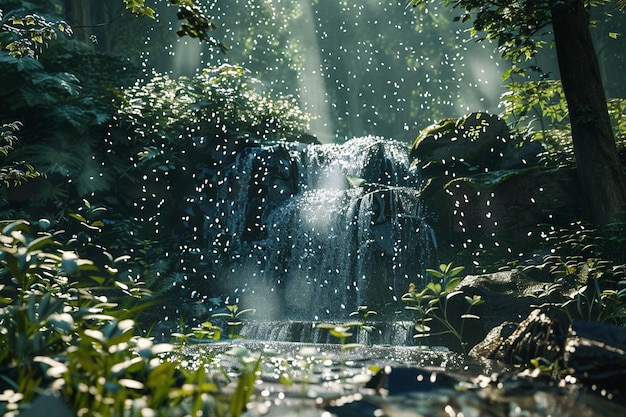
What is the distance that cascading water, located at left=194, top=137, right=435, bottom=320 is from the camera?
11469 millimetres

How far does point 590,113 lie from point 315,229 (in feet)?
20.7

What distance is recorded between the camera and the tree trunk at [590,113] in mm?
8211

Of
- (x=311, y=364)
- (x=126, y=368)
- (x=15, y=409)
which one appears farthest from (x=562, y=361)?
(x=15, y=409)

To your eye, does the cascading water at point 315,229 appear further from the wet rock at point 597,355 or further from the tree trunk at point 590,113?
the wet rock at point 597,355

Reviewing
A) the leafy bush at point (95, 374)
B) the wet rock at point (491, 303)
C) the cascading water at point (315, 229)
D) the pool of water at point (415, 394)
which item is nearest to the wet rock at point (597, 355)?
the pool of water at point (415, 394)

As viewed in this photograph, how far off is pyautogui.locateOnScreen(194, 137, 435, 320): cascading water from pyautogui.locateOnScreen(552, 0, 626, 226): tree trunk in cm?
360

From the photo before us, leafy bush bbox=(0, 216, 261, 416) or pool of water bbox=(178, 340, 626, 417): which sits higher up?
leafy bush bbox=(0, 216, 261, 416)

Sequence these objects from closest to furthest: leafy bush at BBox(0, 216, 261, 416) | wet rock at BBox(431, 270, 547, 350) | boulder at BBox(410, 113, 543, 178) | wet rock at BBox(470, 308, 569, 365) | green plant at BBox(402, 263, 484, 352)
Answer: leafy bush at BBox(0, 216, 261, 416)
wet rock at BBox(470, 308, 569, 365)
green plant at BBox(402, 263, 484, 352)
wet rock at BBox(431, 270, 547, 350)
boulder at BBox(410, 113, 543, 178)

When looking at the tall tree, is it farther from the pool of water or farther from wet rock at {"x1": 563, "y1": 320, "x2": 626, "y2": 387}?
the pool of water

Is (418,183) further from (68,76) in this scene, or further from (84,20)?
(84,20)

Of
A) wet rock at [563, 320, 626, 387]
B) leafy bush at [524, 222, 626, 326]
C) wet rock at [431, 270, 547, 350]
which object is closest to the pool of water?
wet rock at [563, 320, 626, 387]

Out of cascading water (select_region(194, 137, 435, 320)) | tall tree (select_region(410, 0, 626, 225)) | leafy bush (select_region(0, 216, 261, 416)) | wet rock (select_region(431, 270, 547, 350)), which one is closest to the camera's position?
leafy bush (select_region(0, 216, 261, 416))

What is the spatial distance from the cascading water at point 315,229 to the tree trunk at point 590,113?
360 centimetres

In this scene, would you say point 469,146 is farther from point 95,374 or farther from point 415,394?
point 95,374
